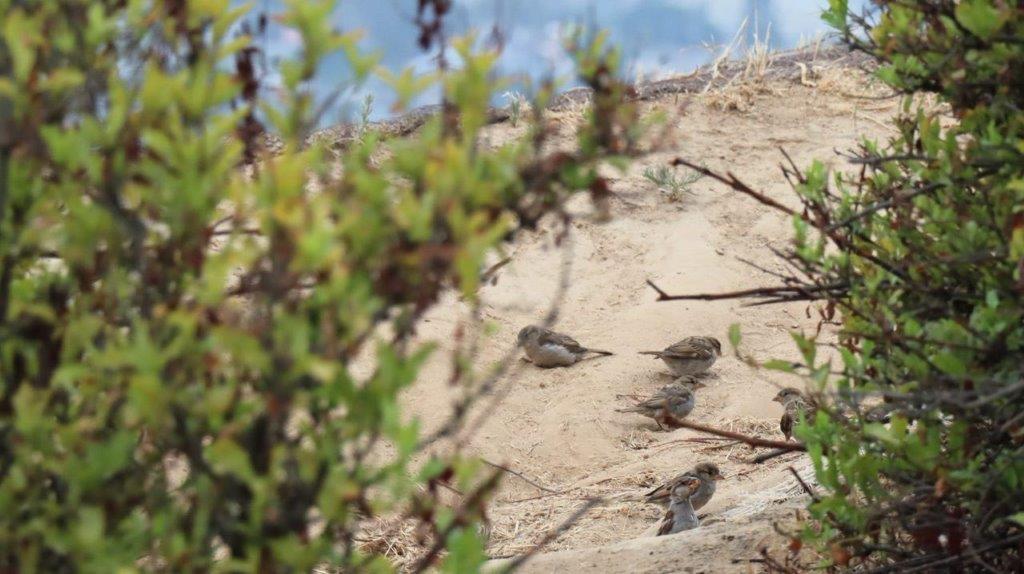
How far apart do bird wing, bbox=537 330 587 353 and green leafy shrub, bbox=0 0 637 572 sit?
760cm

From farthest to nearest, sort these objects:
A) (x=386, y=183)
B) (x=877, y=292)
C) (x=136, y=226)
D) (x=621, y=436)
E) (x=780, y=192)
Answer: (x=780, y=192) < (x=621, y=436) < (x=877, y=292) < (x=136, y=226) < (x=386, y=183)

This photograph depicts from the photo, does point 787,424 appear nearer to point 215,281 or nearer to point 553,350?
point 553,350

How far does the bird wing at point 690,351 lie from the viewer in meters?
9.78

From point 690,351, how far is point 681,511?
339cm

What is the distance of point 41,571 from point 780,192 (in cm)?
1129

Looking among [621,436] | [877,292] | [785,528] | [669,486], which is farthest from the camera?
[621,436]

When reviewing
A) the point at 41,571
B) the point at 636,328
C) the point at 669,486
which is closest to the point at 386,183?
the point at 41,571

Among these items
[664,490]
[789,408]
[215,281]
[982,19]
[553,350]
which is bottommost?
[553,350]

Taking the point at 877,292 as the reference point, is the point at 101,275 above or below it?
above

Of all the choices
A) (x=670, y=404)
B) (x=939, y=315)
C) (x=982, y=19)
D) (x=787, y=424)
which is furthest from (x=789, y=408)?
(x=982, y=19)

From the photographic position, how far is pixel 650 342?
10789 millimetres

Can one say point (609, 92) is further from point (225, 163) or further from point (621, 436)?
point (621, 436)

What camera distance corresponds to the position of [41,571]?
2252mm

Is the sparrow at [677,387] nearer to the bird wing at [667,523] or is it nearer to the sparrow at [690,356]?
the sparrow at [690,356]
